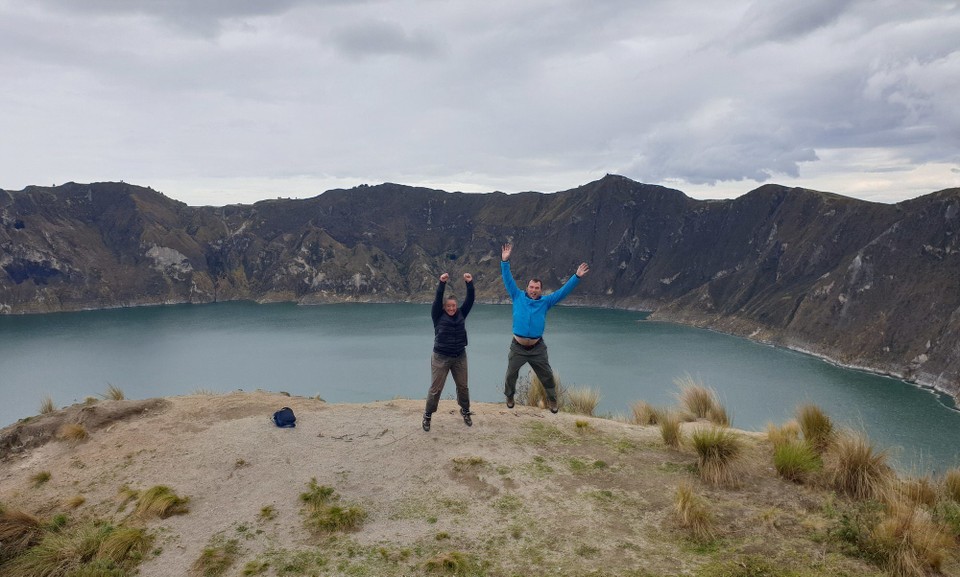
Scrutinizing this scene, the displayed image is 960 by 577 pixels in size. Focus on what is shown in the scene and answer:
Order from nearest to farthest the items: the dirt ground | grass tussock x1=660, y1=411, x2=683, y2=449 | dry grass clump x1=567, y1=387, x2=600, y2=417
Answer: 1. the dirt ground
2. grass tussock x1=660, y1=411, x2=683, y2=449
3. dry grass clump x1=567, y1=387, x2=600, y2=417

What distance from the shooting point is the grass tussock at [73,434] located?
368 inches

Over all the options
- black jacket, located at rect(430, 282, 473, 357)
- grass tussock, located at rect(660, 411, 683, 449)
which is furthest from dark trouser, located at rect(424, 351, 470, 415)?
grass tussock, located at rect(660, 411, 683, 449)

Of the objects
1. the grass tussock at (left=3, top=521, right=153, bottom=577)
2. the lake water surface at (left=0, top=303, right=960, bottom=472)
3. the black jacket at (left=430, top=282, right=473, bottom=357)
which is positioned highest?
the black jacket at (left=430, top=282, right=473, bottom=357)

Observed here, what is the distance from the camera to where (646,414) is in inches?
405

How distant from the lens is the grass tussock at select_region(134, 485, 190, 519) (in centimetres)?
662

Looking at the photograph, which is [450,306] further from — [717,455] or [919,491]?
[919,491]

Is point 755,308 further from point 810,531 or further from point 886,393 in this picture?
point 810,531

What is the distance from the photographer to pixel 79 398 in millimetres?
60688

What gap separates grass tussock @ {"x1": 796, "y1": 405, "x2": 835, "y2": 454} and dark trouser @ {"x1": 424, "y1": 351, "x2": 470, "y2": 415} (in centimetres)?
469

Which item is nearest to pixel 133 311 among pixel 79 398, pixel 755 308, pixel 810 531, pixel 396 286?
pixel 396 286

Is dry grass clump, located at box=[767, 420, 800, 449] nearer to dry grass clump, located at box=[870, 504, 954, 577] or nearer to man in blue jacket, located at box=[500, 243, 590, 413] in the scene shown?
dry grass clump, located at box=[870, 504, 954, 577]

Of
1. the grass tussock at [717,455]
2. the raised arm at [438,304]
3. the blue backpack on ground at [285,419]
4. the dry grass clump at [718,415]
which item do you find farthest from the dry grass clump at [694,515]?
the blue backpack on ground at [285,419]

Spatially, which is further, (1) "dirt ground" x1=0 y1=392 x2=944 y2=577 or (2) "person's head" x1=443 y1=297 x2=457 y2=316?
(2) "person's head" x1=443 y1=297 x2=457 y2=316

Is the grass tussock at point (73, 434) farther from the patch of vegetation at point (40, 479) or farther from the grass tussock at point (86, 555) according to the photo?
the grass tussock at point (86, 555)
